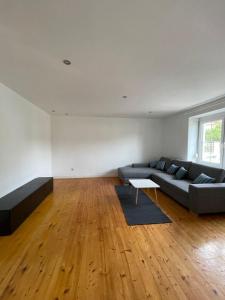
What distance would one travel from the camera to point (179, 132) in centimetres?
543

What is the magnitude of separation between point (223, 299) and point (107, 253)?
46.0 inches

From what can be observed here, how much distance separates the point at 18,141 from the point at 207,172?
13.6ft

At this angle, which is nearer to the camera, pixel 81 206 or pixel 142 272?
pixel 142 272

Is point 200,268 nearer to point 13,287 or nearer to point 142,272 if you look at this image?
point 142,272

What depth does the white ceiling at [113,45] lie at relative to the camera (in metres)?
1.25

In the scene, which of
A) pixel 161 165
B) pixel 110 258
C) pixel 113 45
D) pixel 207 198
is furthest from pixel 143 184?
pixel 113 45

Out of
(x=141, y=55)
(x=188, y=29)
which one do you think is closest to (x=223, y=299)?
(x=188, y=29)

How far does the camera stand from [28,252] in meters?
2.00

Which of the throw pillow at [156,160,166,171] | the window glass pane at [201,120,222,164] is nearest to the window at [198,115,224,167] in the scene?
the window glass pane at [201,120,222,164]

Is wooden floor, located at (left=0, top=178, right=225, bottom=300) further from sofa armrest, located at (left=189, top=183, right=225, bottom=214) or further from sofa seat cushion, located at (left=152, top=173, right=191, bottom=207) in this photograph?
sofa seat cushion, located at (left=152, top=173, right=191, bottom=207)

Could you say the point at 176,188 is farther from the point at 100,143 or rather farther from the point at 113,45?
the point at 100,143

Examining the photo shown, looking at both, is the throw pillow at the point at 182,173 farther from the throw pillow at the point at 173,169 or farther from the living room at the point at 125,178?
the throw pillow at the point at 173,169

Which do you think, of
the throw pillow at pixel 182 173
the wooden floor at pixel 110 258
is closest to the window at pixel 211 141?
the throw pillow at pixel 182 173

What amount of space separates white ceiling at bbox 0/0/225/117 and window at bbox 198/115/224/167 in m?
1.32
